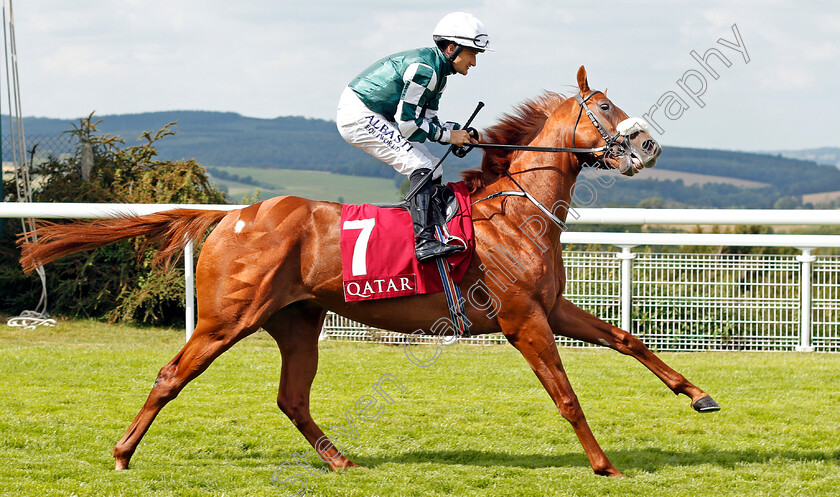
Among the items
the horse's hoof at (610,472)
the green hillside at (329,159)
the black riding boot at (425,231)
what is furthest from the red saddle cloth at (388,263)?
the green hillside at (329,159)

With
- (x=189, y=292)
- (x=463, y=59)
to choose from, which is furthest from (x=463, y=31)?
(x=189, y=292)

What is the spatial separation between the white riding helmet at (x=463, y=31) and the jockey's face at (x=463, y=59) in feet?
0.12

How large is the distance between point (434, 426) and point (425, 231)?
137cm

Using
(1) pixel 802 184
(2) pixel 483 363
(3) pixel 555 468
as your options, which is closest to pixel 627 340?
(3) pixel 555 468

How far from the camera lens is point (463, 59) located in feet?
13.3

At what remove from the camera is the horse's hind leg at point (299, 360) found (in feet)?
14.0

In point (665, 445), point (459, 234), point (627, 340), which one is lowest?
point (665, 445)

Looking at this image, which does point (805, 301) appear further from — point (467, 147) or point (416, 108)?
point (416, 108)

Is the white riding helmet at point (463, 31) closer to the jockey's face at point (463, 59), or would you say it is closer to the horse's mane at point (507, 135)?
the jockey's face at point (463, 59)

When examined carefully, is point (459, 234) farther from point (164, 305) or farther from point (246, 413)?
point (164, 305)

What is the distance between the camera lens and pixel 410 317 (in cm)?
406

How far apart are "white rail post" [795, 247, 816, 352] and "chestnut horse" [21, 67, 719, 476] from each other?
3445 millimetres

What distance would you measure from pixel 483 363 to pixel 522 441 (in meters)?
1.99

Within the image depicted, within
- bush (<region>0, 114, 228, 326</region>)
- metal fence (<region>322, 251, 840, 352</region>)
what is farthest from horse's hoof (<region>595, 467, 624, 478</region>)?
bush (<region>0, 114, 228, 326</region>)
